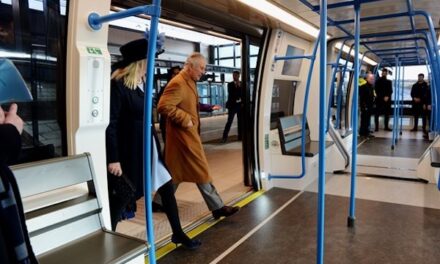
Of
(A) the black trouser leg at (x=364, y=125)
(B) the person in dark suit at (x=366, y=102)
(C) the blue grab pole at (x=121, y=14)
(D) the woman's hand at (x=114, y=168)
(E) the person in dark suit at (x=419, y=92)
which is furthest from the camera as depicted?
(E) the person in dark suit at (x=419, y=92)

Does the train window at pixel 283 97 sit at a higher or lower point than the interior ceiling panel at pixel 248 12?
lower

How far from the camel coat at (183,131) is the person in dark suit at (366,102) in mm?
6437

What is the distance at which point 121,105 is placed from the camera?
2.10 m

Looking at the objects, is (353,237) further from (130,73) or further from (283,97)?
(283,97)

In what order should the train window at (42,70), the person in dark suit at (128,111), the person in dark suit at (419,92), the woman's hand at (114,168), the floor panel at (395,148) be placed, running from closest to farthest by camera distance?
the train window at (42,70) < the woman's hand at (114,168) < the person in dark suit at (128,111) < the floor panel at (395,148) < the person in dark suit at (419,92)

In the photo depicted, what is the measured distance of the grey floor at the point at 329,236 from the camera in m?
2.53

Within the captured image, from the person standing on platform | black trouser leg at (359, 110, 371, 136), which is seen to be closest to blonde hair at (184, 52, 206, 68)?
the person standing on platform

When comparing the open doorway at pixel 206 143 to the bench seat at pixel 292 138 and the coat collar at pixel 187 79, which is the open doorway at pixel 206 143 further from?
the coat collar at pixel 187 79

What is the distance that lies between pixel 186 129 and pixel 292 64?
2399 mm

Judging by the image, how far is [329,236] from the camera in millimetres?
2885

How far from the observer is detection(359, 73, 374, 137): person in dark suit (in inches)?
328

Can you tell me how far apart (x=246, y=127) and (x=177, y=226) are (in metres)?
1.92

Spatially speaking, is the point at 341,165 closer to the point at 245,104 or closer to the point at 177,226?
the point at 245,104

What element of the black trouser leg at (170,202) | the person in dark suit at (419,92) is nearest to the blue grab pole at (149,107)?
the black trouser leg at (170,202)
